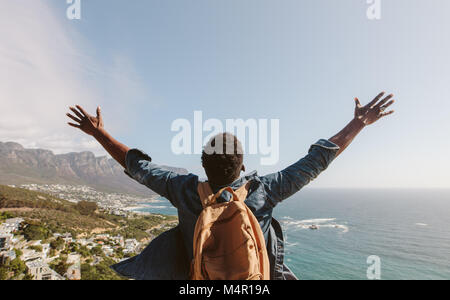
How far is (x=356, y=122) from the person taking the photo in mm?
1623

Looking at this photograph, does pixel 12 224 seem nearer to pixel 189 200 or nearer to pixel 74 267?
pixel 74 267

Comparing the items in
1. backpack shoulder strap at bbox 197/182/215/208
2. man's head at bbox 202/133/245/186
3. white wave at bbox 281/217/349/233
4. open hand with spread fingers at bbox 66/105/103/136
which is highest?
open hand with spread fingers at bbox 66/105/103/136

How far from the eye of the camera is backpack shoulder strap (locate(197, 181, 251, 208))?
1.14m

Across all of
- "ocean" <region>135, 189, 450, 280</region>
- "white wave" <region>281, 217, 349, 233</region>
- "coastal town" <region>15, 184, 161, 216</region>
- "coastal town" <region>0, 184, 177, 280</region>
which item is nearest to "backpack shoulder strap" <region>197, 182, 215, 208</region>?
"coastal town" <region>0, 184, 177, 280</region>

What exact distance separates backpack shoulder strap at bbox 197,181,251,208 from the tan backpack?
0.01 meters

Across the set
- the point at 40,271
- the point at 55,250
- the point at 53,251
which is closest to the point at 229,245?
the point at 40,271

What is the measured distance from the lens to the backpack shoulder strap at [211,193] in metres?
1.14

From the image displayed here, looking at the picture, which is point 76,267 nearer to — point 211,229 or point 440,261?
point 211,229

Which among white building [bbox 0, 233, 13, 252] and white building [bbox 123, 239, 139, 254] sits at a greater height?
white building [bbox 0, 233, 13, 252]

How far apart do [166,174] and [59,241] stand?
4842 cm

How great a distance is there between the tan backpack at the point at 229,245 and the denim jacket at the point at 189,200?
0.33ft

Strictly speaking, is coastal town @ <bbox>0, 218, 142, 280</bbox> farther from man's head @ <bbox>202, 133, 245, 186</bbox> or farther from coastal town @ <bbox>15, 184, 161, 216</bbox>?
coastal town @ <bbox>15, 184, 161, 216</bbox>

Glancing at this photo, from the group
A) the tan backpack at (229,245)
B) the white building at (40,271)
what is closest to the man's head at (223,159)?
the tan backpack at (229,245)
